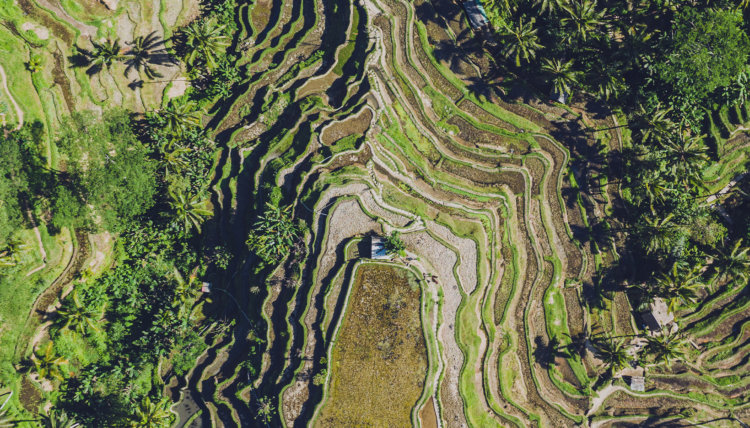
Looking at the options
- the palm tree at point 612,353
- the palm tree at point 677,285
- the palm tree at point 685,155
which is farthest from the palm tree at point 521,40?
the palm tree at point 612,353

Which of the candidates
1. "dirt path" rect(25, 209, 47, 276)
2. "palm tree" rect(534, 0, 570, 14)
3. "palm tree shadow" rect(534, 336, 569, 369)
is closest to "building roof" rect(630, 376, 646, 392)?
"palm tree shadow" rect(534, 336, 569, 369)

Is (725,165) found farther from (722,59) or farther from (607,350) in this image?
(607,350)

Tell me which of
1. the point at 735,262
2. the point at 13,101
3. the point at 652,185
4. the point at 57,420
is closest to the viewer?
the point at 735,262

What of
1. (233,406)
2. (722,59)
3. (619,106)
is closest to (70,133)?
(233,406)

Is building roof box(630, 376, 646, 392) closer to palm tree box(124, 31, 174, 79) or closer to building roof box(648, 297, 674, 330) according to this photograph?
building roof box(648, 297, 674, 330)

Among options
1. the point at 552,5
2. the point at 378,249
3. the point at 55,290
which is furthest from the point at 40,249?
the point at 552,5

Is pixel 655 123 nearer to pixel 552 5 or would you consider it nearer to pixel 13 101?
pixel 552 5

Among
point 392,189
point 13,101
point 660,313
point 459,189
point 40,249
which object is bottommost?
point 660,313

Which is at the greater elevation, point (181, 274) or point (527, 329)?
point (181, 274)
